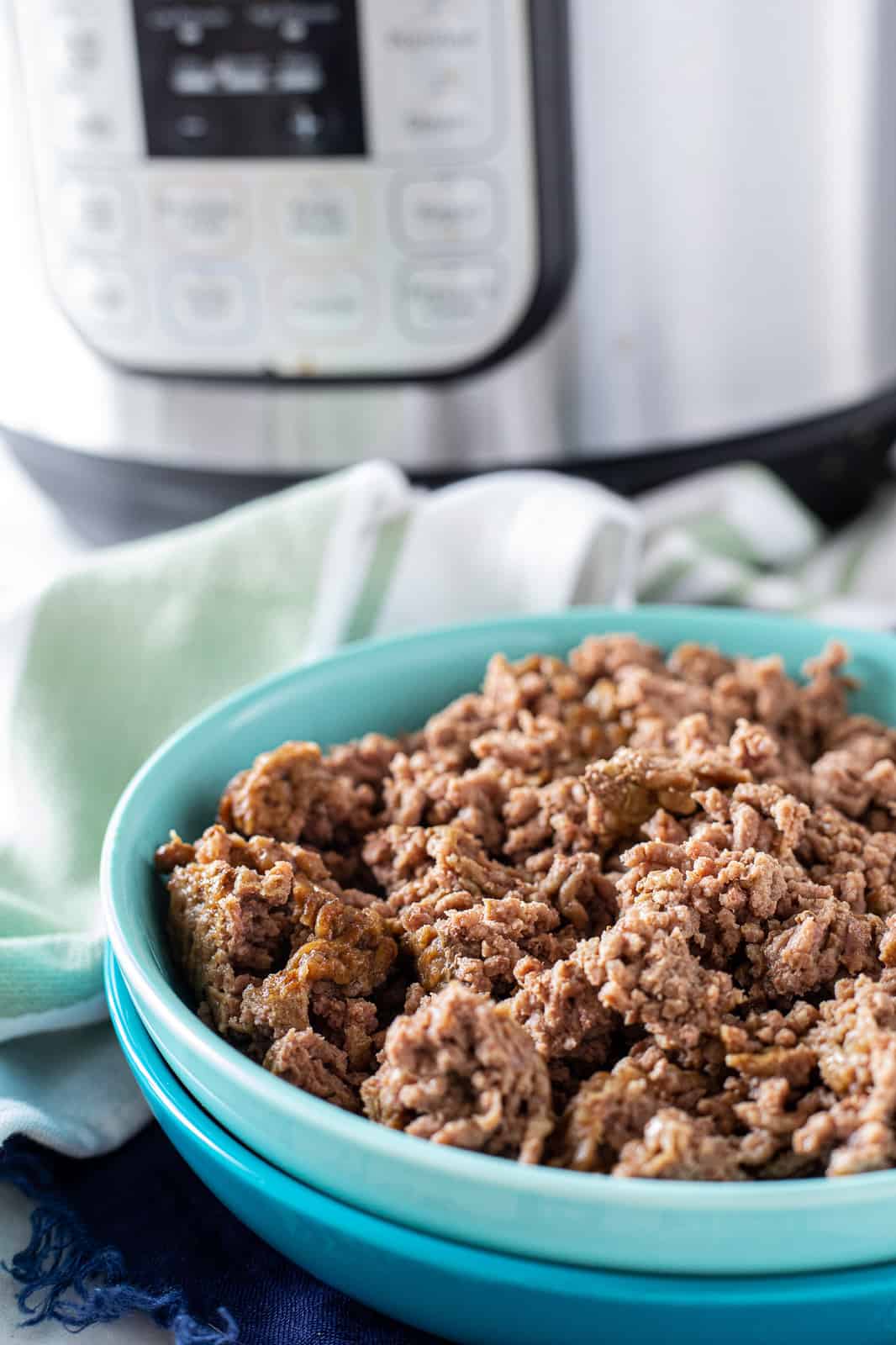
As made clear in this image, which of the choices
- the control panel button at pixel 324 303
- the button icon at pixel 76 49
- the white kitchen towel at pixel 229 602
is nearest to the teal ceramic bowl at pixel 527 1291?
the white kitchen towel at pixel 229 602

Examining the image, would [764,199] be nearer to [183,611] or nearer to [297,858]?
[183,611]

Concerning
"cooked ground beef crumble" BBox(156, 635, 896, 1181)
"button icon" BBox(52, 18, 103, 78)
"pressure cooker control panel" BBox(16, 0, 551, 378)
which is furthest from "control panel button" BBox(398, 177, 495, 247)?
"cooked ground beef crumble" BBox(156, 635, 896, 1181)

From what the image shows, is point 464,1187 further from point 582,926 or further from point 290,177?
point 290,177

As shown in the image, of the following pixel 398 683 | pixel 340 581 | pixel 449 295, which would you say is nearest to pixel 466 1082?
pixel 398 683

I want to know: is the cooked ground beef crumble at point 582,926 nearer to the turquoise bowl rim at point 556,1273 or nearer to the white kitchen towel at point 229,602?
the turquoise bowl rim at point 556,1273

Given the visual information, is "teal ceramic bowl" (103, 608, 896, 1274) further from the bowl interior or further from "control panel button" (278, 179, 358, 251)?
"control panel button" (278, 179, 358, 251)

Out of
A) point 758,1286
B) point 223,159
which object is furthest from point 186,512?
point 758,1286

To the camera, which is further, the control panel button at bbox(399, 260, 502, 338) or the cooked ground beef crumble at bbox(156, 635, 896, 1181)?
the control panel button at bbox(399, 260, 502, 338)
